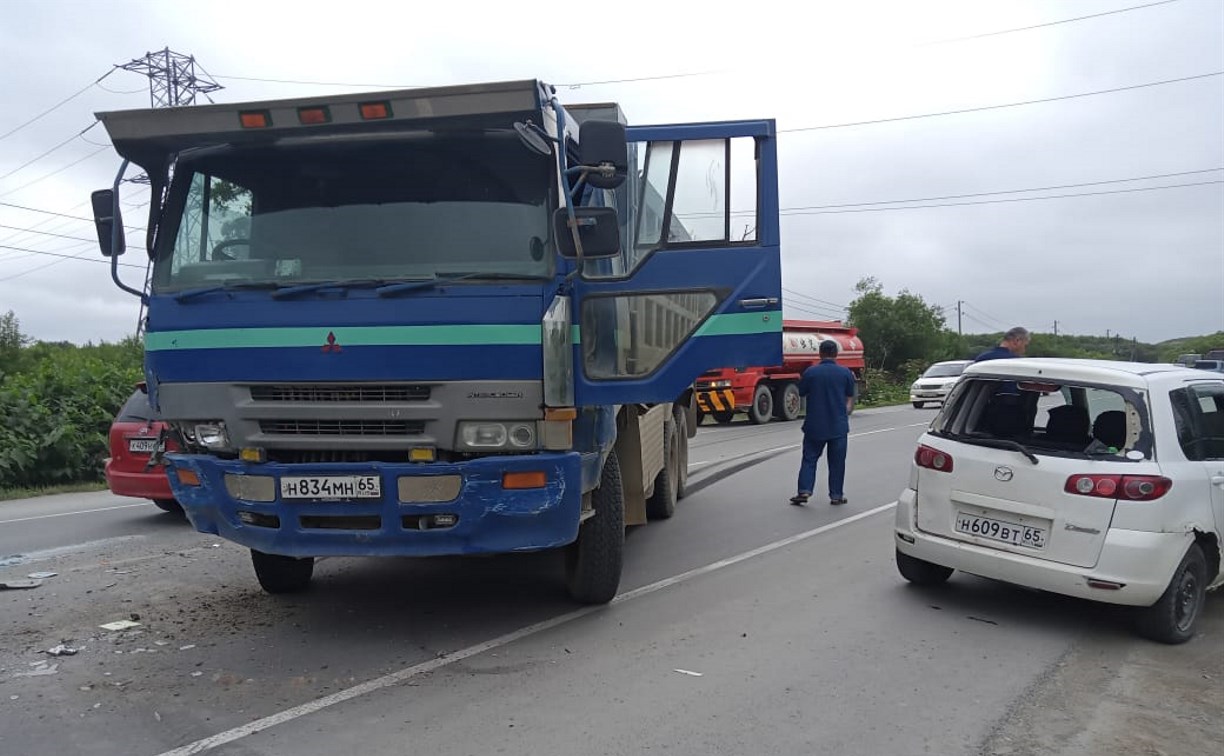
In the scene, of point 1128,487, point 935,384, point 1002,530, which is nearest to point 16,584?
point 1002,530

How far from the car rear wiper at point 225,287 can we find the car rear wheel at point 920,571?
4437 mm

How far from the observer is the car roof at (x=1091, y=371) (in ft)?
18.9

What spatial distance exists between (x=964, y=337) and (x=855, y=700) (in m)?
71.0

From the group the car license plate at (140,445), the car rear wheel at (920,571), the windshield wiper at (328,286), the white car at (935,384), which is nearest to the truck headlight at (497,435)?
the windshield wiper at (328,286)

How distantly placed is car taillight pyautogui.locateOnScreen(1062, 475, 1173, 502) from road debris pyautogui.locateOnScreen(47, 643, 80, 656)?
5811 mm

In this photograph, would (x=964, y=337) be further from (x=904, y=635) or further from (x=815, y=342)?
(x=904, y=635)

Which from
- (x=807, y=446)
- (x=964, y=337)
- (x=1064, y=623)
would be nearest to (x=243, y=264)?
→ (x=1064, y=623)

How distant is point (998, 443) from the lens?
6004mm

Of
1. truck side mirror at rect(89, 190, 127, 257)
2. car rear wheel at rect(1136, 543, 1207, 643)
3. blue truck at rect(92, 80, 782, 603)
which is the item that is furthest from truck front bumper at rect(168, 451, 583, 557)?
car rear wheel at rect(1136, 543, 1207, 643)

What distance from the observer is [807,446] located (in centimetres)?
1027

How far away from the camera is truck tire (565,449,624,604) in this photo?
5957 mm

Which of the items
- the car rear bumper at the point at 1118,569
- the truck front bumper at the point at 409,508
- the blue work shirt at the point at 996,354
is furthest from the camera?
the blue work shirt at the point at 996,354

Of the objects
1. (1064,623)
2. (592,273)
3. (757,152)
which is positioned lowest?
(1064,623)

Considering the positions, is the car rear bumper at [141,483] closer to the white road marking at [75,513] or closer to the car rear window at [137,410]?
the car rear window at [137,410]
